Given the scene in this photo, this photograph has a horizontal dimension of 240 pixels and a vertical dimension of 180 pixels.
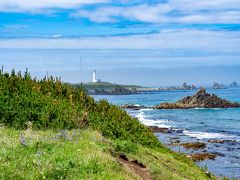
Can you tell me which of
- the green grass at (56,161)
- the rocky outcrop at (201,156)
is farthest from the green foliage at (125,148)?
the rocky outcrop at (201,156)

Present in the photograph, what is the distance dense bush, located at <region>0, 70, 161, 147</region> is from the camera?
21.0m

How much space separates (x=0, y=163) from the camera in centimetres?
1104

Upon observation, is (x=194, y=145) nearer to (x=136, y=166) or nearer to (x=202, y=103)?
(x=136, y=166)

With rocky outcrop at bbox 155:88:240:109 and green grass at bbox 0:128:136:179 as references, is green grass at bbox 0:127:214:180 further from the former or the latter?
rocky outcrop at bbox 155:88:240:109

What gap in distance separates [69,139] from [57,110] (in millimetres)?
6422

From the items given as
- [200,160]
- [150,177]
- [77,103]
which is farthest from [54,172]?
[200,160]

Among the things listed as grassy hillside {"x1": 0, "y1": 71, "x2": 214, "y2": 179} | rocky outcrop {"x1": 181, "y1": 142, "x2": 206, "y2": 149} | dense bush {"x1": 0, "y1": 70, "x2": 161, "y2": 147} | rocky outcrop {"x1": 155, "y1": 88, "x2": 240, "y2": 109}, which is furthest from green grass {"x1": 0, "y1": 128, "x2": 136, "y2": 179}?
rocky outcrop {"x1": 155, "y1": 88, "x2": 240, "y2": 109}

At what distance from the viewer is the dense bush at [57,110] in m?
21.0

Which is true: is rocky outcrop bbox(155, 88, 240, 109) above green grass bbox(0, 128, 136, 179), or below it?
below

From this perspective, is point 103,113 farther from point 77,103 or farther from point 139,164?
point 139,164

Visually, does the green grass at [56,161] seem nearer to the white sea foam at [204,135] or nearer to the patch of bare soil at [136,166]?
the patch of bare soil at [136,166]

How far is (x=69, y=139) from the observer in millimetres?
16281

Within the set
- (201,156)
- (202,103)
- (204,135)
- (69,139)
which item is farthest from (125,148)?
(202,103)

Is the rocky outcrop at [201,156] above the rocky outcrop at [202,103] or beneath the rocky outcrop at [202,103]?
beneath
